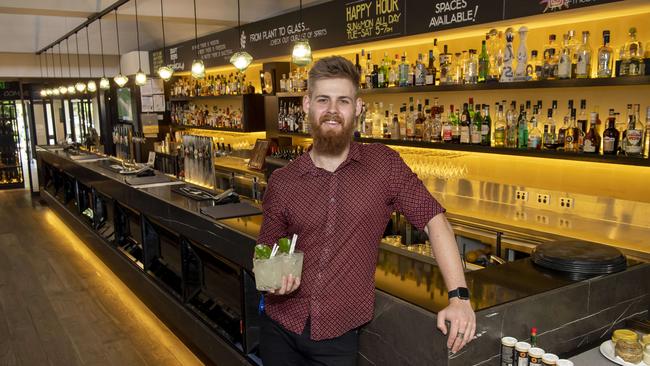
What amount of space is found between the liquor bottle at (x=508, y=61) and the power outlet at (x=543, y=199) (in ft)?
2.77

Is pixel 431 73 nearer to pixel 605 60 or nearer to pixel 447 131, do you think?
pixel 447 131

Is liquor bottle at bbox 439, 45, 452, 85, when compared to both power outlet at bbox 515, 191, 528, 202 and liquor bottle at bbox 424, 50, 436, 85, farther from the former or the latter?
power outlet at bbox 515, 191, 528, 202

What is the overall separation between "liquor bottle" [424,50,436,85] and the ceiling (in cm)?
221

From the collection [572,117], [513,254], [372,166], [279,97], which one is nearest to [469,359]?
[372,166]

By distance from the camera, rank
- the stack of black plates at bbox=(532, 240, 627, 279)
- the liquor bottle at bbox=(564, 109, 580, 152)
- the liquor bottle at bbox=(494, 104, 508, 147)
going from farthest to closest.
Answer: the liquor bottle at bbox=(494, 104, 508, 147) → the liquor bottle at bbox=(564, 109, 580, 152) → the stack of black plates at bbox=(532, 240, 627, 279)

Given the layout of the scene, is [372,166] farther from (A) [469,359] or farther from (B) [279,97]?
(B) [279,97]

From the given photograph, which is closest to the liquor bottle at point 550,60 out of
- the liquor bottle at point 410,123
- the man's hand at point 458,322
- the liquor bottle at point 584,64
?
the liquor bottle at point 584,64

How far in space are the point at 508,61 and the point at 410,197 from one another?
2.40 m

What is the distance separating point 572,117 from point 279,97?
374 centimetres

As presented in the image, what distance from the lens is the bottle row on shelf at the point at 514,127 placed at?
327cm

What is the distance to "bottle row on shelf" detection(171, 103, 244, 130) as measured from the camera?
7468 millimetres

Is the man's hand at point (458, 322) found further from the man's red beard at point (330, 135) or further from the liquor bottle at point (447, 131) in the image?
the liquor bottle at point (447, 131)

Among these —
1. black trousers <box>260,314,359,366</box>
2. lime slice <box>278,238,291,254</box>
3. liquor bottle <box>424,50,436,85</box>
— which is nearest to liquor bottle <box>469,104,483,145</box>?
liquor bottle <box>424,50,436,85</box>

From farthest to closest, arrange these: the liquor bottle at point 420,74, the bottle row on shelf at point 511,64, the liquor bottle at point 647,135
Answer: the liquor bottle at point 420,74 → the bottle row on shelf at point 511,64 → the liquor bottle at point 647,135
